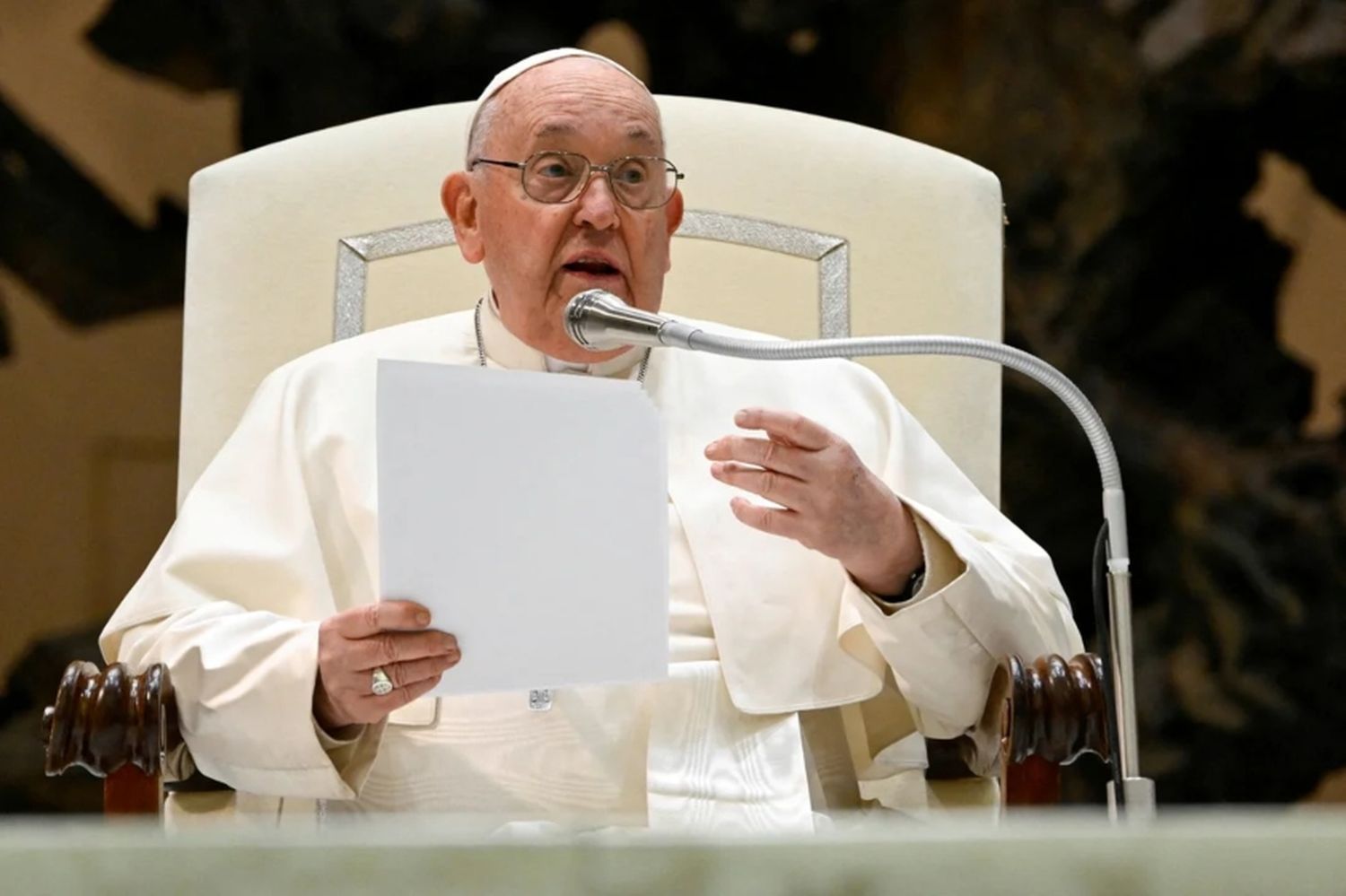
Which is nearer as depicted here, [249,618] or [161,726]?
[161,726]

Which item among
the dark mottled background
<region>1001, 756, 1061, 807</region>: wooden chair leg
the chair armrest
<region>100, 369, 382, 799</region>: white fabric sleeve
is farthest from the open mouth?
the dark mottled background

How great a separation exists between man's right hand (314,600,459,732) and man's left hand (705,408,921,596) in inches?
16.3

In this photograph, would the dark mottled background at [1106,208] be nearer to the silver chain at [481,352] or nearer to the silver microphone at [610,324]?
the silver chain at [481,352]

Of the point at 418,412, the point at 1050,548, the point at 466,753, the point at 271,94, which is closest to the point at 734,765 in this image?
the point at 466,753

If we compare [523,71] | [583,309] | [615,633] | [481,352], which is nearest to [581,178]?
[523,71]

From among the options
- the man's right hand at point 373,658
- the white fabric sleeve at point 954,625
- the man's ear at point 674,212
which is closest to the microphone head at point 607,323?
the man's right hand at point 373,658

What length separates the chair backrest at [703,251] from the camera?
3.38m

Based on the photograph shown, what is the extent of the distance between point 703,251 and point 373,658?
135 cm

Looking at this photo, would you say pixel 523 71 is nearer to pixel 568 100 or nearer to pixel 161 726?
pixel 568 100

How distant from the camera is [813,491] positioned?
247 cm

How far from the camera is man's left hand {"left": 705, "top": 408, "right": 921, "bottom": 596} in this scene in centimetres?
239

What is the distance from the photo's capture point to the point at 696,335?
2.12 metres

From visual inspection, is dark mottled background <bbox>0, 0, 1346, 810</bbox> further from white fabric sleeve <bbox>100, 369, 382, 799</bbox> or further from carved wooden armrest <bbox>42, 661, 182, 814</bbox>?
carved wooden armrest <bbox>42, 661, 182, 814</bbox>

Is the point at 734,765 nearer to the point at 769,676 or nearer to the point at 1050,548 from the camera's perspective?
the point at 769,676
